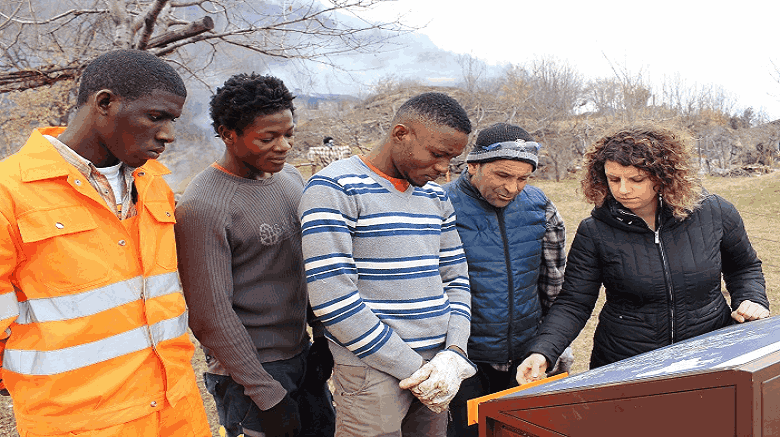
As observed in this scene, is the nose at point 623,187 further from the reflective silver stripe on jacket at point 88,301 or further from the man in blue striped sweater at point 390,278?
the reflective silver stripe on jacket at point 88,301

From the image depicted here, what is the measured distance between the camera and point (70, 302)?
51.0 inches

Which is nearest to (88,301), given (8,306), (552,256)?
(8,306)

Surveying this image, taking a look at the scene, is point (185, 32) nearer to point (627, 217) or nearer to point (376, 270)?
point (376, 270)

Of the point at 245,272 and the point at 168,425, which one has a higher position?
the point at 245,272

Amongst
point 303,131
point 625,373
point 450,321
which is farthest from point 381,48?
point 303,131

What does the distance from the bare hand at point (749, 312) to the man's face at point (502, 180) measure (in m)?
0.96

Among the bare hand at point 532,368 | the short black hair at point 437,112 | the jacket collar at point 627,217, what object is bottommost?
the bare hand at point 532,368

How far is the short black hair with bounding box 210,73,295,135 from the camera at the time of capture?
1.75 meters

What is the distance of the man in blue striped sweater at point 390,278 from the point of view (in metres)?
1.52

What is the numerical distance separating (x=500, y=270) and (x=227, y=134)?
1.19 meters

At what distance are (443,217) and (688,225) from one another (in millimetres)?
960

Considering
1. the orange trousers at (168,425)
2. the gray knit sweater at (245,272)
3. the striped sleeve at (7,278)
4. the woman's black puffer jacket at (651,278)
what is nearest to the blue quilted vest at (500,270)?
the woman's black puffer jacket at (651,278)

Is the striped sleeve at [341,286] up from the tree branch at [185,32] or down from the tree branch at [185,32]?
down

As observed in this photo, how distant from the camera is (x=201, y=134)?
9.16 m
